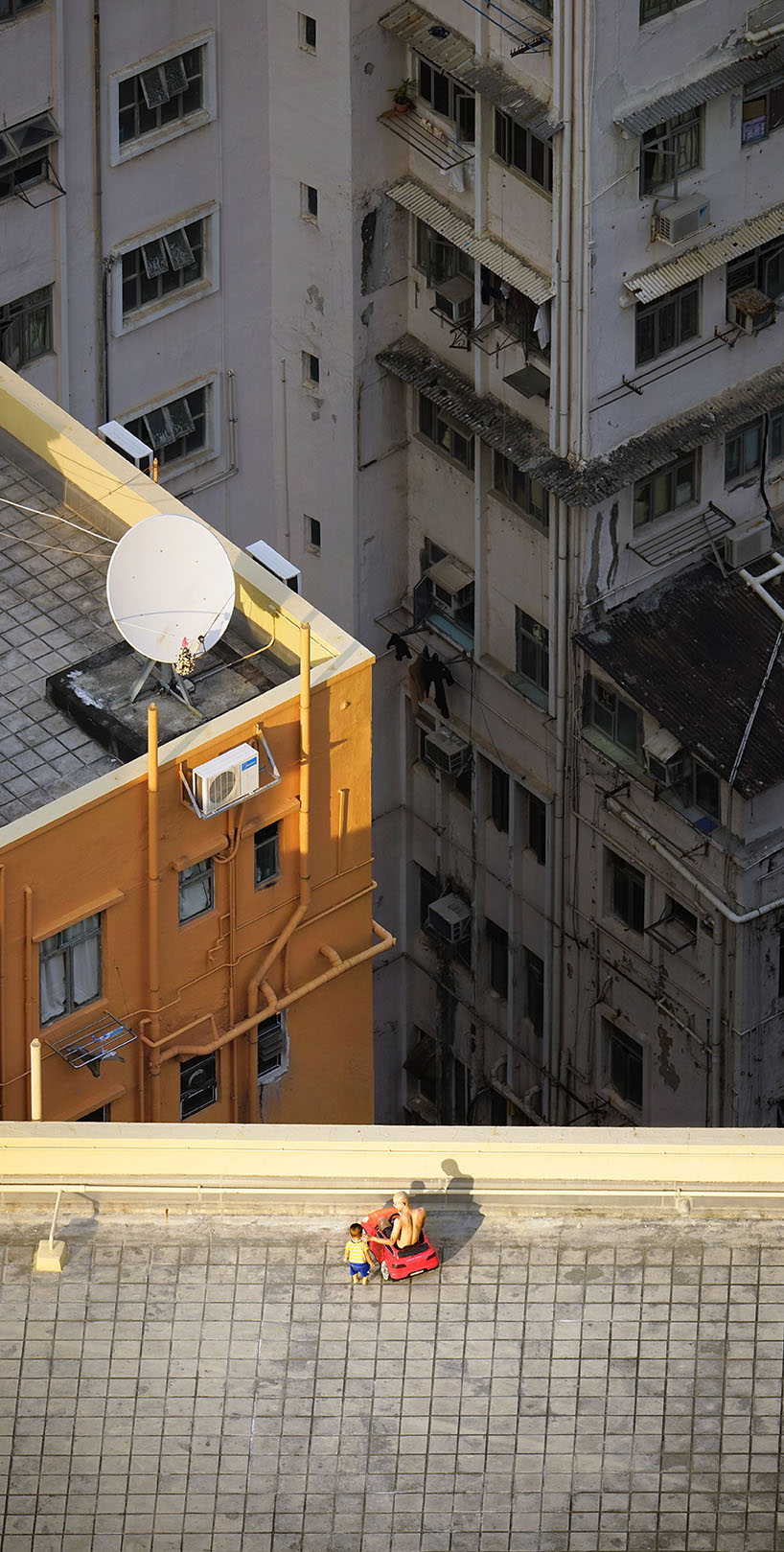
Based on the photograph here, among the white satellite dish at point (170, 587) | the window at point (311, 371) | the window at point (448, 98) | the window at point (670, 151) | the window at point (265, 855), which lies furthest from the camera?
the window at point (311, 371)

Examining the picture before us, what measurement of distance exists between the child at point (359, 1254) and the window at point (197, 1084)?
39.7 feet

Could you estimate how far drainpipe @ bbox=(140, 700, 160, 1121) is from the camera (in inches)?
3095

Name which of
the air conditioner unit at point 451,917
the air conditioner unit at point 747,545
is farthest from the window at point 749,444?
the air conditioner unit at point 451,917


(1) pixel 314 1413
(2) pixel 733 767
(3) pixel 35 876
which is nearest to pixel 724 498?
(2) pixel 733 767

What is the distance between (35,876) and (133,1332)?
9.45 meters

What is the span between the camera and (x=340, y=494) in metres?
111

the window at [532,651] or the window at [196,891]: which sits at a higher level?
the window at [532,651]

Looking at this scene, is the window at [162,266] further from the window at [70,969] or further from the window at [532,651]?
the window at [70,969]

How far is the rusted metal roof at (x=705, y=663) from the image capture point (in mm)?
103875

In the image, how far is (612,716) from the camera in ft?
351

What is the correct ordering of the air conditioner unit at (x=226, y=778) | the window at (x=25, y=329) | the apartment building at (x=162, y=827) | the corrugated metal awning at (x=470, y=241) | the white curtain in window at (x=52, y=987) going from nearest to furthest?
the air conditioner unit at (x=226, y=778) → the apartment building at (x=162, y=827) → the white curtain in window at (x=52, y=987) → the corrugated metal awning at (x=470, y=241) → the window at (x=25, y=329)

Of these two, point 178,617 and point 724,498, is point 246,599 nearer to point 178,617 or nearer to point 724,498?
point 178,617

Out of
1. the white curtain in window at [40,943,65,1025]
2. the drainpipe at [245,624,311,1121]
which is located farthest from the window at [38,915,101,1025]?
the drainpipe at [245,624,311,1121]

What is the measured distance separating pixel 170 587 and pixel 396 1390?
1661 cm
